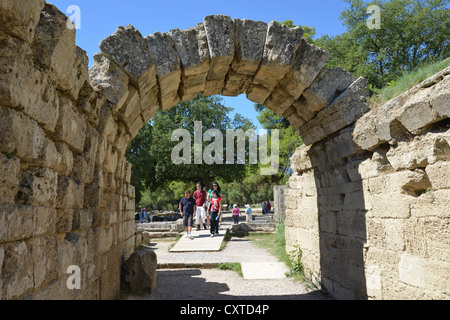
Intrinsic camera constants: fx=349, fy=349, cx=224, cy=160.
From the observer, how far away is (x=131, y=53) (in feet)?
14.5

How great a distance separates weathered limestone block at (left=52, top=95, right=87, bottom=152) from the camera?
2746 millimetres

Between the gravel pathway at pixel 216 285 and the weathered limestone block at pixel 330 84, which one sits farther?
the gravel pathway at pixel 216 285

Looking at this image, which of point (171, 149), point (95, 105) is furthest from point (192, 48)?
point (171, 149)

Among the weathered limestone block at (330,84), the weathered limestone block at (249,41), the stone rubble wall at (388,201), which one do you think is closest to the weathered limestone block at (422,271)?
the stone rubble wall at (388,201)

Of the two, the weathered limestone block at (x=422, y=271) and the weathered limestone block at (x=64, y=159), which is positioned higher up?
the weathered limestone block at (x=64, y=159)

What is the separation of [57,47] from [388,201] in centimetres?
382

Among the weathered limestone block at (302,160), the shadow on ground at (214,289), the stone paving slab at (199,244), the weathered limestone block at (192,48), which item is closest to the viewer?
the weathered limestone block at (192,48)

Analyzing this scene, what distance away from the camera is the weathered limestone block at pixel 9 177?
74.0 inches

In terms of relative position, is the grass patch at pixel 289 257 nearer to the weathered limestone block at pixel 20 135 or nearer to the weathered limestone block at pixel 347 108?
the weathered limestone block at pixel 347 108

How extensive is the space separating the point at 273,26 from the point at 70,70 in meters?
3.10

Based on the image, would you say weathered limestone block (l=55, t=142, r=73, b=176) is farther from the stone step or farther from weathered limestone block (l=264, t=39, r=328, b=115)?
the stone step

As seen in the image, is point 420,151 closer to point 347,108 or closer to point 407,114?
point 407,114

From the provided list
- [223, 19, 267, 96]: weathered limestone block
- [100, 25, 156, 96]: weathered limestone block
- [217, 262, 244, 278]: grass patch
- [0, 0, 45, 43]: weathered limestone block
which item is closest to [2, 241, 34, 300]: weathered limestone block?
[0, 0, 45, 43]: weathered limestone block

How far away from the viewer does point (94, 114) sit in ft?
12.0
